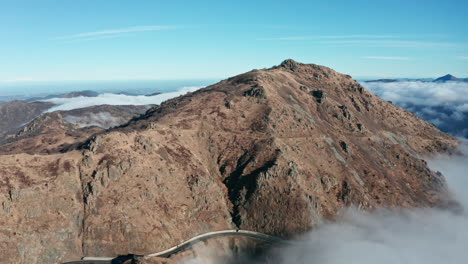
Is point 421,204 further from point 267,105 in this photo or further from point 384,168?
point 267,105

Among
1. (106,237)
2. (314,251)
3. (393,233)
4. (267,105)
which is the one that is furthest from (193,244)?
(267,105)

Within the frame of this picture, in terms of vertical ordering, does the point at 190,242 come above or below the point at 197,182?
below

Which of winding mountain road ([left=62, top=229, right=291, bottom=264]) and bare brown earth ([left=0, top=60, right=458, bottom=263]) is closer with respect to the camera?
winding mountain road ([left=62, top=229, right=291, bottom=264])

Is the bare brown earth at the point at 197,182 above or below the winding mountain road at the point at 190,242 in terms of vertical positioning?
above

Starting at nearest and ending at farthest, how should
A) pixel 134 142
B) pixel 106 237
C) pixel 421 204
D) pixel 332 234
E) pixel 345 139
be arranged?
pixel 106 237 → pixel 332 234 → pixel 134 142 → pixel 421 204 → pixel 345 139

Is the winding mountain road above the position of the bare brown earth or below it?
below

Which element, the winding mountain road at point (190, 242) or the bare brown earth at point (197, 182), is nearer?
the winding mountain road at point (190, 242)

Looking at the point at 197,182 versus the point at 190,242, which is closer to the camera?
the point at 190,242

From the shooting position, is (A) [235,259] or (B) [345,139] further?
(B) [345,139]
